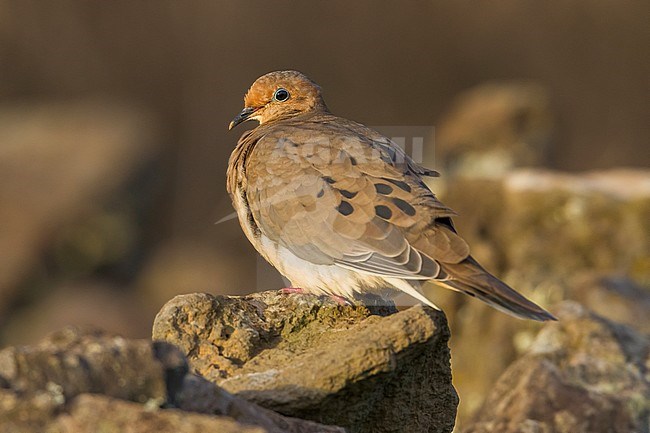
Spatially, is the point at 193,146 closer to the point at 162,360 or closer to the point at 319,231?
the point at 319,231

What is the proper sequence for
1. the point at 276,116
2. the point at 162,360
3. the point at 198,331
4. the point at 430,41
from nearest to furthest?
the point at 162,360
the point at 198,331
the point at 276,116
the point at 430,41

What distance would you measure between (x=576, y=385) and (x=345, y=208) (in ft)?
5.50

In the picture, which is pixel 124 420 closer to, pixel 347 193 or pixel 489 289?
pixel 489 289

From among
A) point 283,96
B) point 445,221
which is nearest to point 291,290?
point 445,221

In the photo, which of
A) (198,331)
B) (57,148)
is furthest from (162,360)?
(57,148)

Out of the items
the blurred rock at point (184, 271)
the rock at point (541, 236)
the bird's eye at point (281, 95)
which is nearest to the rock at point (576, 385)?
the bird's eye at point (281, 95)

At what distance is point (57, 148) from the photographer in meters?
26.0

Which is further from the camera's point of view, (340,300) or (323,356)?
(340,300)

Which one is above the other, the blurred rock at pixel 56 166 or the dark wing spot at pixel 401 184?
the dark wing spot at pixel 401 184

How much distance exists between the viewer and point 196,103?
25.0 meters

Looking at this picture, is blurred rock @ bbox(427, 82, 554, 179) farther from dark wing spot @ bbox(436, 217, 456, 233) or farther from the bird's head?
dark wing spot @ bbox(436, 217, 456, 233)

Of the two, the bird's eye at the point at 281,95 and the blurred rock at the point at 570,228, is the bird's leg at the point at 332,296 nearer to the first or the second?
the bird's eye at the point at 281,95

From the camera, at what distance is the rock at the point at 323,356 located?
5297mm

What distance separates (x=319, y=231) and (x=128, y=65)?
1994 cm
